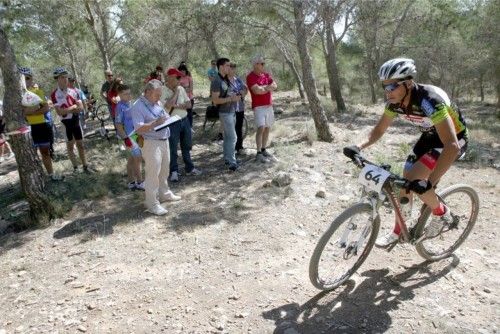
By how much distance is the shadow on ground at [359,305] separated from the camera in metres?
3.25

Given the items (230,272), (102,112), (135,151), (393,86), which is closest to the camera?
(393,86)

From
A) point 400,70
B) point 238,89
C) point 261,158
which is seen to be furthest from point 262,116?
point 400,70

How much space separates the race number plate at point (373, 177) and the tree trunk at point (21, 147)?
4.04 m

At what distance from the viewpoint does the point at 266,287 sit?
3.79 meters

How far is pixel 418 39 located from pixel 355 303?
2319cm

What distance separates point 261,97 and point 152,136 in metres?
2.47

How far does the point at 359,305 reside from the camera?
3.51 m

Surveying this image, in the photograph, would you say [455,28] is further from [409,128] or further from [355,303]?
[355,303]

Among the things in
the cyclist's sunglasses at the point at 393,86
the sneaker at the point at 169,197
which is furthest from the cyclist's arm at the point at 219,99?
the cyclist's sunglasses at the point at 393,86

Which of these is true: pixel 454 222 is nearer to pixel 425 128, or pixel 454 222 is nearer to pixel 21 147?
pixel 425 128

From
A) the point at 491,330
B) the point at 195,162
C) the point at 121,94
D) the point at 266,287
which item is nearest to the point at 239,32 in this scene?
the point at 195,162

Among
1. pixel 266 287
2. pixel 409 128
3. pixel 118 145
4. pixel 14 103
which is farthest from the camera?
pixel 409 128

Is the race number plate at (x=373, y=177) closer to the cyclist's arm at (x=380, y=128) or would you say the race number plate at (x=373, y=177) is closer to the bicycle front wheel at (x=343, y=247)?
the bicycle front wheel at (x=343, y=247)

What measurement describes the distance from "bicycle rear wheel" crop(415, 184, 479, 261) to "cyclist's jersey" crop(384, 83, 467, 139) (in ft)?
2.06
